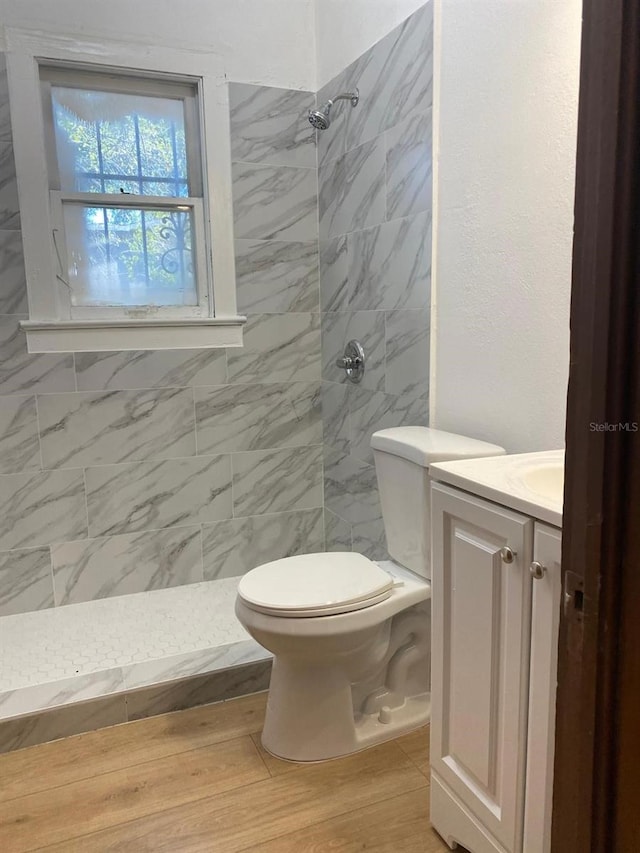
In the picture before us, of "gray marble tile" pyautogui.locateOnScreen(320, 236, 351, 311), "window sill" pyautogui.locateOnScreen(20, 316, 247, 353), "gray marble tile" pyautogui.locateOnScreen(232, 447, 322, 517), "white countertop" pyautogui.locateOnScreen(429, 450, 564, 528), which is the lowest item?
"gray marble tile" pyautogui.locateOnScreen(232, 447, 322, 517)

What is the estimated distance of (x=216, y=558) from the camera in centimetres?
276

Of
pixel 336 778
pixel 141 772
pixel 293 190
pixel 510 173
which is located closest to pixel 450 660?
pixel 336 778

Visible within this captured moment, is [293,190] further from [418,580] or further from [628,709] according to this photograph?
[628,709]

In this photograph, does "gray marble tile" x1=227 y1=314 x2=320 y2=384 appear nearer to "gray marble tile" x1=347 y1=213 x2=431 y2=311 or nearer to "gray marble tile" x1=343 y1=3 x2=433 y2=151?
"gray marble tile" x1=347 y1=213 x2=431 y2=311

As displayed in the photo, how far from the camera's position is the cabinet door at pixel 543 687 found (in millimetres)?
1062

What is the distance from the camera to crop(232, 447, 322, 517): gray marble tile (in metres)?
2.76

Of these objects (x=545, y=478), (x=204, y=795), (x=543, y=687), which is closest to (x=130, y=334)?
(x=204, y=795)

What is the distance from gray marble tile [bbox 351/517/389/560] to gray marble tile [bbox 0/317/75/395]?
1.23m

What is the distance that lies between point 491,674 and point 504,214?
110cm

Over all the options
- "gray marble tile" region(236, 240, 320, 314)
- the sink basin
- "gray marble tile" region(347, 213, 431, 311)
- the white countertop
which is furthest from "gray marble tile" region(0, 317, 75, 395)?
the sink basin

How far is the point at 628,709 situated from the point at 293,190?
2.42 m

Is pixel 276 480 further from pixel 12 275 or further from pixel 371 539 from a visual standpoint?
pixel 12 275

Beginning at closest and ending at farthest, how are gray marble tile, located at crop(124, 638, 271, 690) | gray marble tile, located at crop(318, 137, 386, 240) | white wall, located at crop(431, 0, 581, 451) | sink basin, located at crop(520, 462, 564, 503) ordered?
sink basin, located at crop(520, 462, 564, 503) → white wall, located at crop(431, 0, 581, 451) → gray marble tile, located at crop(124, 638, 271, 690) → gray marble tile, located at crop(318, 137, 386, 240)

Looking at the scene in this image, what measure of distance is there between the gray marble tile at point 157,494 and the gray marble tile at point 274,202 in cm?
96
